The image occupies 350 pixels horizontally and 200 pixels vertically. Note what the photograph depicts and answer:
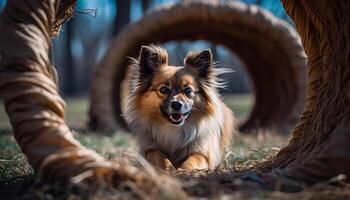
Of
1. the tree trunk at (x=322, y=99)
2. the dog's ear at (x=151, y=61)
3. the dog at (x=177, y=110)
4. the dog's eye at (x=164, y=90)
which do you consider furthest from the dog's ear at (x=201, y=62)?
the tree trunk at (x=322, y=99)

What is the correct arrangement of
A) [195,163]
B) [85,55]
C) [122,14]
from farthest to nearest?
[85,55]
[122,14]
[195,163]

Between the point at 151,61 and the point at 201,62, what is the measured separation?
1.80 ft

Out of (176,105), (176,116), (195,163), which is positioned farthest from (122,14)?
(195,163)

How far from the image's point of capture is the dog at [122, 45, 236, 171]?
4996 mm

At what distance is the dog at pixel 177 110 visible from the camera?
4996 millimetres

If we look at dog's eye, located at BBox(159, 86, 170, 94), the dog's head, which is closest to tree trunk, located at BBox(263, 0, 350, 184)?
the dog's head

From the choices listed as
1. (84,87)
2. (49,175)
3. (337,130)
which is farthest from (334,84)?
(84,87)

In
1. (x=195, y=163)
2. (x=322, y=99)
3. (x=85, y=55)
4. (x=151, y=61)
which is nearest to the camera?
(x=322, y=99)

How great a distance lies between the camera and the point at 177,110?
194 inches

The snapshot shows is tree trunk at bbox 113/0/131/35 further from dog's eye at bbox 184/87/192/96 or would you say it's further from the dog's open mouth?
the dog's open mouth

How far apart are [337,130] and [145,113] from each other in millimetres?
2602

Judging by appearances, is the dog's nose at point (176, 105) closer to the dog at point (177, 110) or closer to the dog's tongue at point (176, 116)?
the dog at point (177, 110)

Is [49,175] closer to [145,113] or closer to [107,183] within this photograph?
[107,183]

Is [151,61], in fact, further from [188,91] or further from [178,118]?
[178,118]
